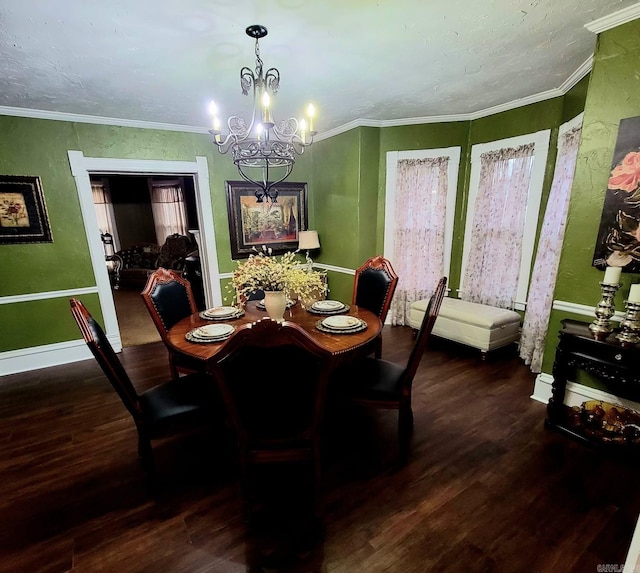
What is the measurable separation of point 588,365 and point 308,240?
3.27 metres

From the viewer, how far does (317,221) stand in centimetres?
470

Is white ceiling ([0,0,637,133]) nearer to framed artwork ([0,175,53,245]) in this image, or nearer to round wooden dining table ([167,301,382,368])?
framed artwork ([0,175,53,245])

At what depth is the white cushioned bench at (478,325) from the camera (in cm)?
317

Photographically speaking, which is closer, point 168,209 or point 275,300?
point 275,300

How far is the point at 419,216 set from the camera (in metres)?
3.97

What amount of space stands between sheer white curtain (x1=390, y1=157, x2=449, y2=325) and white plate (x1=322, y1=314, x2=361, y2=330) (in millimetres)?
2120

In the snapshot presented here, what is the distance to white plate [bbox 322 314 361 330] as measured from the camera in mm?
2085

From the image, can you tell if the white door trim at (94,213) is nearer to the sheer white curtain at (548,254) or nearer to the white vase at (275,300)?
the white vase at (275,300)

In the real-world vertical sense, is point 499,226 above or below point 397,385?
above

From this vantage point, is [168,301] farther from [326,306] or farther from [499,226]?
[499,226]

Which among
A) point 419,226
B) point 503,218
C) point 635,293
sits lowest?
point 635,293

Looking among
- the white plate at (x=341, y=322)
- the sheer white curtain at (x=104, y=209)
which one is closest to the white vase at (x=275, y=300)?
the white plate at (x=341, y=322)

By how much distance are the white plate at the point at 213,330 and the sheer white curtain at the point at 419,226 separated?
2680 millimetres

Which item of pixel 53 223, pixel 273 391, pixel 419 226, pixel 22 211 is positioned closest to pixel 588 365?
pixel 273 391
